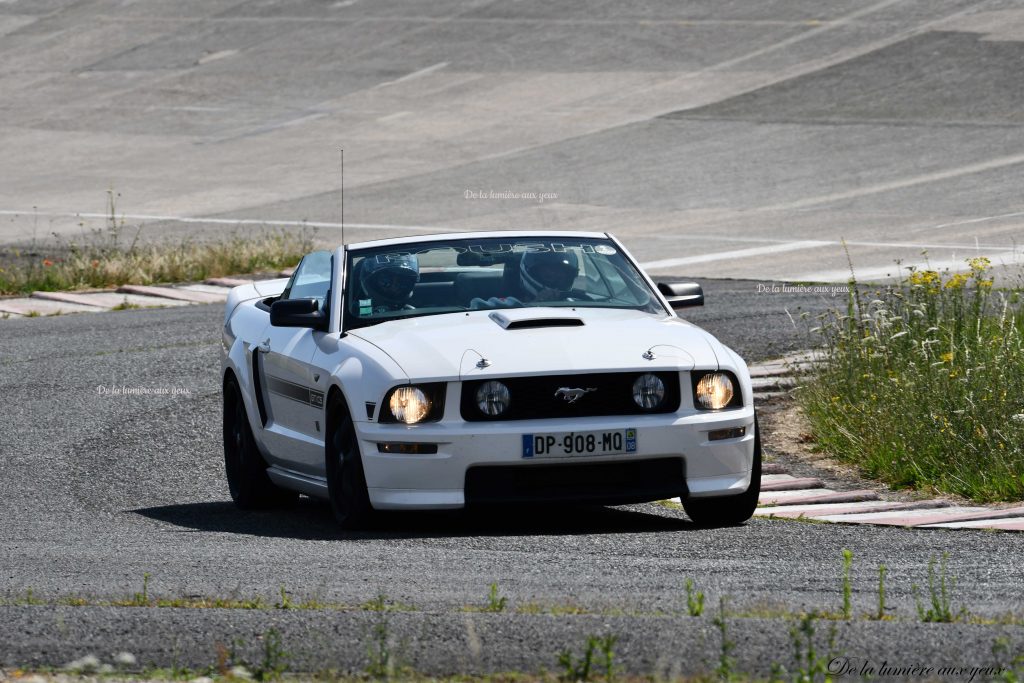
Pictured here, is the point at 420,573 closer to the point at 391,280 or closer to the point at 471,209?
the point at 391,280

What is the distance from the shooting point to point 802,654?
5.14 metres

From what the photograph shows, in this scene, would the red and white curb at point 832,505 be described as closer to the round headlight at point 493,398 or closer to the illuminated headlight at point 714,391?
the illuminated headlight at point 714,391

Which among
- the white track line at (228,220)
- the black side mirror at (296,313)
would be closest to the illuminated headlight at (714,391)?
the black side mirror at (296,313)

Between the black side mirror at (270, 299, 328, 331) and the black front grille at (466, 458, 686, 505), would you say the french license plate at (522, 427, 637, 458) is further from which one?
the black side mirror at (270, 299, 328, 331)

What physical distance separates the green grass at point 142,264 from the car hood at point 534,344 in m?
14.4

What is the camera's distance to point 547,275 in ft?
30.3

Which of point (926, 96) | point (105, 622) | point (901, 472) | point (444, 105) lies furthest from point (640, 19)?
point (105, 622)

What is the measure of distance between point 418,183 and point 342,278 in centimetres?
2415

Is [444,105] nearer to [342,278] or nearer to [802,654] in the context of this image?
[342,278]

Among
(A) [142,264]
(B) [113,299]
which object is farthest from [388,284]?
(A) [142,264]

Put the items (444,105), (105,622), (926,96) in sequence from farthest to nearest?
(444,105) → (926,96) → (105,622)

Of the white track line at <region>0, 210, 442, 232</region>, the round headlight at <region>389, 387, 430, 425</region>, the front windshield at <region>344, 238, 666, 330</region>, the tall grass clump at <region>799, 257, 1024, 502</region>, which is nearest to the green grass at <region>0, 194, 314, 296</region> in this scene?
the white track line at <region>0, 210, 442, 232</region>

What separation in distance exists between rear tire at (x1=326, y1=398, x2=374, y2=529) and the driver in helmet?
2.36 feet

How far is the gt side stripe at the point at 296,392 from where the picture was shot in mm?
8750
